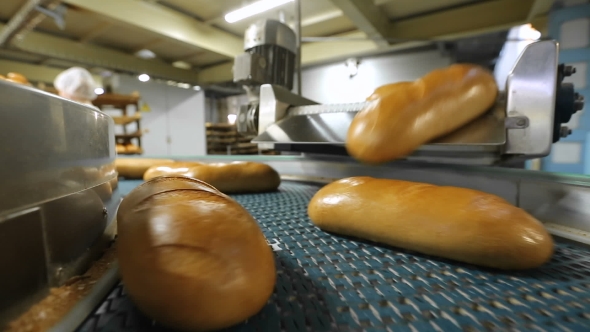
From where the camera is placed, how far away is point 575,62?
2328mm

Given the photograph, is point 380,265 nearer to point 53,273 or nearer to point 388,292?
point 388,292

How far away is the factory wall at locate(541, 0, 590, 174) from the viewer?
89.3 inches

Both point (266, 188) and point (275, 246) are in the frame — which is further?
point (266, 188)

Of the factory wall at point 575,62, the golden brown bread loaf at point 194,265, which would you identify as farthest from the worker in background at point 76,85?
the factory wall at point 575,62

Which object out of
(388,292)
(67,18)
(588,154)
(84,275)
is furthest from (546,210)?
(67,18)

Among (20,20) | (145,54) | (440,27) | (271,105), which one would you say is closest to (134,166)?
(271,105)

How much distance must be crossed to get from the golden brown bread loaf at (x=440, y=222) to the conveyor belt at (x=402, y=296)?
24 mm

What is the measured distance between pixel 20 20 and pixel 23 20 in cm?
5

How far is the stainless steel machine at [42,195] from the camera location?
24cm

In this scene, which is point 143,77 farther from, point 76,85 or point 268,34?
point 268,34

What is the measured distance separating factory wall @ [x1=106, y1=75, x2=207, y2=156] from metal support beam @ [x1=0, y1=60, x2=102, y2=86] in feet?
3.73

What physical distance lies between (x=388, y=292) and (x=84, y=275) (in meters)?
0.36

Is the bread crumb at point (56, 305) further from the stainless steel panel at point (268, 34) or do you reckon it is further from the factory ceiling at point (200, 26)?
the factory ceiling at point (200, 26)

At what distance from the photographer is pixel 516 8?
294 centimetres
